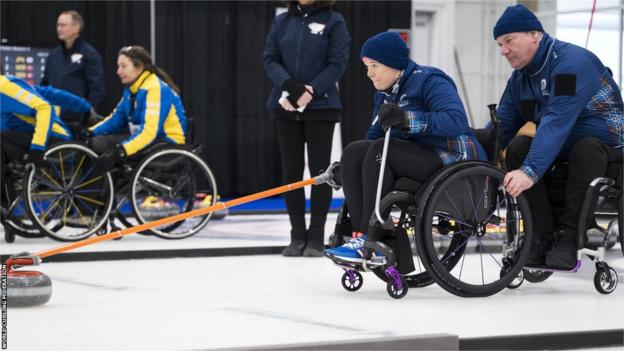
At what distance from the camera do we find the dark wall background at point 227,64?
306 inches

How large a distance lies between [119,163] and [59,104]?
0.57 m

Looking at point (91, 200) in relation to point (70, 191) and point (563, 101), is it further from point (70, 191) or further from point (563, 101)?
point (563, 101)

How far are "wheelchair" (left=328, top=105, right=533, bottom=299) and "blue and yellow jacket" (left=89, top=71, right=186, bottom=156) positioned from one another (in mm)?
1981

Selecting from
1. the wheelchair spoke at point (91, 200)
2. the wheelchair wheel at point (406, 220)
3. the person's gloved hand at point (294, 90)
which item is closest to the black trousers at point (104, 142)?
the wheelchair spoke at point (91, 200)

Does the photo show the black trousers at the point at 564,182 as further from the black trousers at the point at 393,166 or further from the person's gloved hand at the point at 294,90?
the person's gloved hand at the point at 294,90

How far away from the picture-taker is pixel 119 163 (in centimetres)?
502

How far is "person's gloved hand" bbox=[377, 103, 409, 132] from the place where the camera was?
10.0 feet

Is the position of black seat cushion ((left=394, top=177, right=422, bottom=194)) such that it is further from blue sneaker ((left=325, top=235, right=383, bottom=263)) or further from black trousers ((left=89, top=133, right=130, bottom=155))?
black trousers ((left=89, top=133, right=130, bottom=155))

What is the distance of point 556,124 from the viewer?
3.13 m

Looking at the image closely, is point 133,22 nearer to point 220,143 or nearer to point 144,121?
point 220,143

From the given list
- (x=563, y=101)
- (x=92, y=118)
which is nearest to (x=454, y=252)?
(x=563, y=101)

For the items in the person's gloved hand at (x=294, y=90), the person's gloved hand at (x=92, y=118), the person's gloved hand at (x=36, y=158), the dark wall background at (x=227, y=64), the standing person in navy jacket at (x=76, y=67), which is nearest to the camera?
the person's gloved hand at (x=294, y=90)

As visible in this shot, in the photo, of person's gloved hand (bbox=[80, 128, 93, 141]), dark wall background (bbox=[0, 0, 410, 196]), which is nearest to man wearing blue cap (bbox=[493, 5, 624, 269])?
person's gloved hand (bbox=[80, 128, 93, 141])

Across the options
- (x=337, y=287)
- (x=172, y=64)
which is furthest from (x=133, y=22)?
(x=337, y=287)
